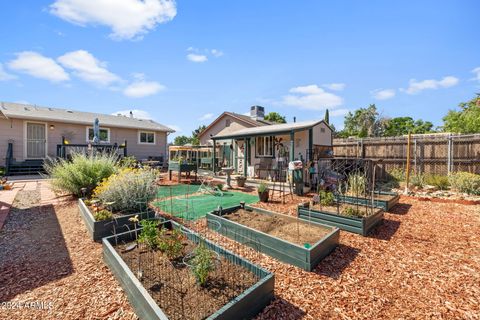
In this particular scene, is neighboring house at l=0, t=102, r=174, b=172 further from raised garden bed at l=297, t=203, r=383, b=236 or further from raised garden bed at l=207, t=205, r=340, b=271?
raised garden bed at l=297, t=203, r=383, b=236

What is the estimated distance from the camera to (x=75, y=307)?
2.11m

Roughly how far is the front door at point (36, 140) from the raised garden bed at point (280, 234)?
46.8ft

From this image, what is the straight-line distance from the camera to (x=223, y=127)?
1711 cm

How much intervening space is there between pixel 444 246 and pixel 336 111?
30.1 metres

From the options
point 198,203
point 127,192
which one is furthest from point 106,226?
point 198,203

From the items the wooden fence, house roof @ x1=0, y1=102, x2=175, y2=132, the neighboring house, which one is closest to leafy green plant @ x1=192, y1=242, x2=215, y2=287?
the wooden fence

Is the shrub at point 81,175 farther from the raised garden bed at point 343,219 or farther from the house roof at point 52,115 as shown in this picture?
the house roof at point 52,115

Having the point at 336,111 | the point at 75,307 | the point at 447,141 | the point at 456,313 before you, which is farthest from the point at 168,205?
the point at 336,111

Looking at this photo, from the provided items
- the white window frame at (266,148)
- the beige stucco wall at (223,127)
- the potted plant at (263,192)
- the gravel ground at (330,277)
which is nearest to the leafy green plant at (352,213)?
the gravel ground at (330,277)

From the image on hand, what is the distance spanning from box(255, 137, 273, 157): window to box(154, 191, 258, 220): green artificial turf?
3809mm

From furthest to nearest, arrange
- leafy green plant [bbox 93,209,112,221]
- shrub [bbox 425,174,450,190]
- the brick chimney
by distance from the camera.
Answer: the brick chimney < shrub [bbox 425,174,450,190] < leafy green plant [bbox 93,209,112,221]

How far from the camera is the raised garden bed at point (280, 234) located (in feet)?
9.69

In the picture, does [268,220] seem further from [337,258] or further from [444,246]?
[444,246]

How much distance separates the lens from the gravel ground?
212 centimetres
